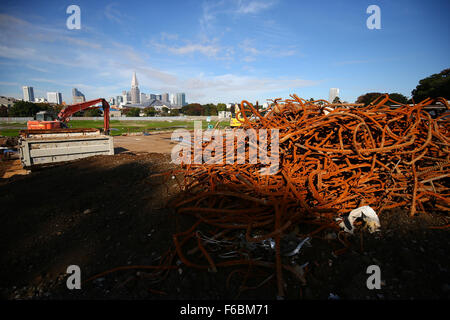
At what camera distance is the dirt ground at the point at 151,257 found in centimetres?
158

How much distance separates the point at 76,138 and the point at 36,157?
48.5 inches

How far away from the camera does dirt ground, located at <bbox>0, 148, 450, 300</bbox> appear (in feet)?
5.18

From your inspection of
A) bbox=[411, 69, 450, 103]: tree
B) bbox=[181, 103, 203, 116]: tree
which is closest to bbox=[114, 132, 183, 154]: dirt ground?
bbox=[411, 69, 450, 103]: tree

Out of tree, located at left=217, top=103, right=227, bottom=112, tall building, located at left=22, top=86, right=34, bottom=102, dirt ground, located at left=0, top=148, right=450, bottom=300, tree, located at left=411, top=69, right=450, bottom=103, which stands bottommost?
dirt ground, located at left=0, top=148, right=450, bottom=300

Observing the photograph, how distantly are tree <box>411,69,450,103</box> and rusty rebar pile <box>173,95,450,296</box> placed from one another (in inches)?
1661

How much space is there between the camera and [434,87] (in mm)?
33719

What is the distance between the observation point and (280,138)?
298 cm

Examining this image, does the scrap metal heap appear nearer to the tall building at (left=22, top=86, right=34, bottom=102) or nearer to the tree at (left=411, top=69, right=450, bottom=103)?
the tree at (left=411, top=69, right=450, bottom=103)

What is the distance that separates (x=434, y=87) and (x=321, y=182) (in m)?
46.7

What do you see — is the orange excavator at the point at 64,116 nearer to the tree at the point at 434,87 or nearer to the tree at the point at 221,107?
→ the tree at the point at 434,87

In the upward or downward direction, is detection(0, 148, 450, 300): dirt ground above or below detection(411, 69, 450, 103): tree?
below

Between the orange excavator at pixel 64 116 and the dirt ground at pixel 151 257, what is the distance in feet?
21.5
